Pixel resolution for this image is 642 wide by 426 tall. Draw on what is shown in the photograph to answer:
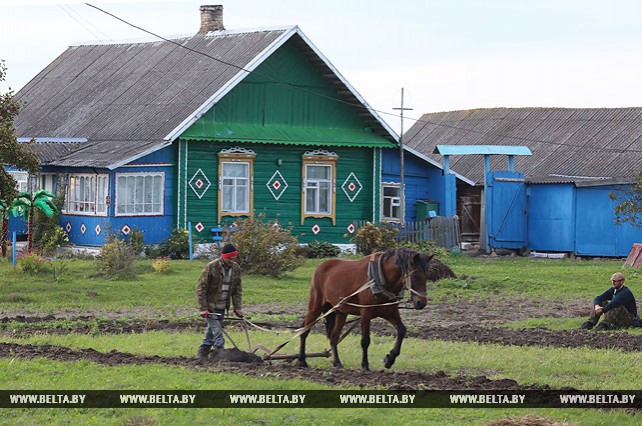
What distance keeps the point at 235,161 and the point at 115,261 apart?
26.8 ft

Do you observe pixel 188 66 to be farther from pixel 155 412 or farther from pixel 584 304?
pixel 155 412

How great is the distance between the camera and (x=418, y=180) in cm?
3772

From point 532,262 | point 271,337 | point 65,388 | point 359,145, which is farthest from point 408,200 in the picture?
point 65,388

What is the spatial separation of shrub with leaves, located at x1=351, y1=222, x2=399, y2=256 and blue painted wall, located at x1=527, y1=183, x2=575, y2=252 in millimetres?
5539

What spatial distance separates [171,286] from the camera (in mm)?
24891

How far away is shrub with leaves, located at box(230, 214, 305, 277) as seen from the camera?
27.1m

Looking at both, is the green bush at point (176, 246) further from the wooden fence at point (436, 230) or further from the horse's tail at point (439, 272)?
the horse's tail at point (439, 272)

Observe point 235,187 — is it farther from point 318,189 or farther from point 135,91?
point 135,91

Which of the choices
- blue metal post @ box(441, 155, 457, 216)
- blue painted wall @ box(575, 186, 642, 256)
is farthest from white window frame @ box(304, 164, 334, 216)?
blue painted wall @ box(575, 186, 642, 256)

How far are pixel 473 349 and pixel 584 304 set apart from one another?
7599 millimetres

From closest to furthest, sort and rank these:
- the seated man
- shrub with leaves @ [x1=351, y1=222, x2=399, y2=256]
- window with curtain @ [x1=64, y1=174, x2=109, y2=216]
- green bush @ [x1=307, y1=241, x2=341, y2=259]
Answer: the seated man
window with curtain @ [x1=64, y1=174, x2=109, y2=216]
shrub with leaves @ [x1=351, y1=222, x2=399, y2=256]
green bush @ [x1=307, y1=241, x2=341, y2=259]

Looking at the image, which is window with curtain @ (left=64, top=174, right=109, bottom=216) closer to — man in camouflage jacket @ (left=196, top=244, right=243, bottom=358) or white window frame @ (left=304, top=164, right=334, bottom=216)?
white window frame @ (left=304, top=164, right=334, bottom=216)

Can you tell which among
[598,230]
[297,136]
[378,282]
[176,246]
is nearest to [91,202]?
[176,246]

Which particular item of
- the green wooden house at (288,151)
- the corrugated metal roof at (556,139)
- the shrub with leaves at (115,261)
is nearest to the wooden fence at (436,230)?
the green wooden house at (288,151)
